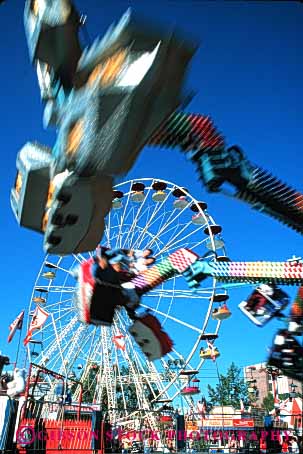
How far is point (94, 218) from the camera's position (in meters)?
3.42

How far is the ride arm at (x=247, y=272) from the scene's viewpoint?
4176mm

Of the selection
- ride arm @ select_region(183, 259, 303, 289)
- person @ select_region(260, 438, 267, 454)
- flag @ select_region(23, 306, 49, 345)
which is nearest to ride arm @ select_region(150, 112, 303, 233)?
ride arm @ select_region(183, 259, 303, 289)

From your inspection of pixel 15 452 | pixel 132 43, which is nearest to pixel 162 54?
pixel 132 43

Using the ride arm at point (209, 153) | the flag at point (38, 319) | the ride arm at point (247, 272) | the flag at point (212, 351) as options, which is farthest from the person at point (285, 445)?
the flag at point (38, 319)

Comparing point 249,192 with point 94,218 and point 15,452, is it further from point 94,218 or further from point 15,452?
point 15,452

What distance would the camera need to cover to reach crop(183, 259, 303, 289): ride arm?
13.7 feet

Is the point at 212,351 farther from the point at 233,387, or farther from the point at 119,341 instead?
the point at 233,387

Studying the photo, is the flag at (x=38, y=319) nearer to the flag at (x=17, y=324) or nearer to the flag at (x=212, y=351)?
the flag at (x=17, y=324)

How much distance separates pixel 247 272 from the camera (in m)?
4.26

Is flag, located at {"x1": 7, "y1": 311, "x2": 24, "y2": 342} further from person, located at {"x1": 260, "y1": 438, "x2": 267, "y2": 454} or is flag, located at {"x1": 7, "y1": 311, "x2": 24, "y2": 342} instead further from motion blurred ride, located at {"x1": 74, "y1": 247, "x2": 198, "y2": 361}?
motion blurred ride, located at {"x1": 74, "y1": 247, "x2": 198, "y2": 361}

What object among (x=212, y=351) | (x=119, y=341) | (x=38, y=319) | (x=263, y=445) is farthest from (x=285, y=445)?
(x=38, y=319)

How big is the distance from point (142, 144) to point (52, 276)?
19.9 m

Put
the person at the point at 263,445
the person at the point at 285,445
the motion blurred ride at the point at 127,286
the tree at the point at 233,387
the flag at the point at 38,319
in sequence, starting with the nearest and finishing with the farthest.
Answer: the motion blurred ride at the point at 127,286
the person at the point at 263,445
the person at the point at 285,445
the flag at the point at 38,319
the tree at the point at 233,387

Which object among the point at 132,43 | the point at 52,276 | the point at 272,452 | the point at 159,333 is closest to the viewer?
the point at 132,43
